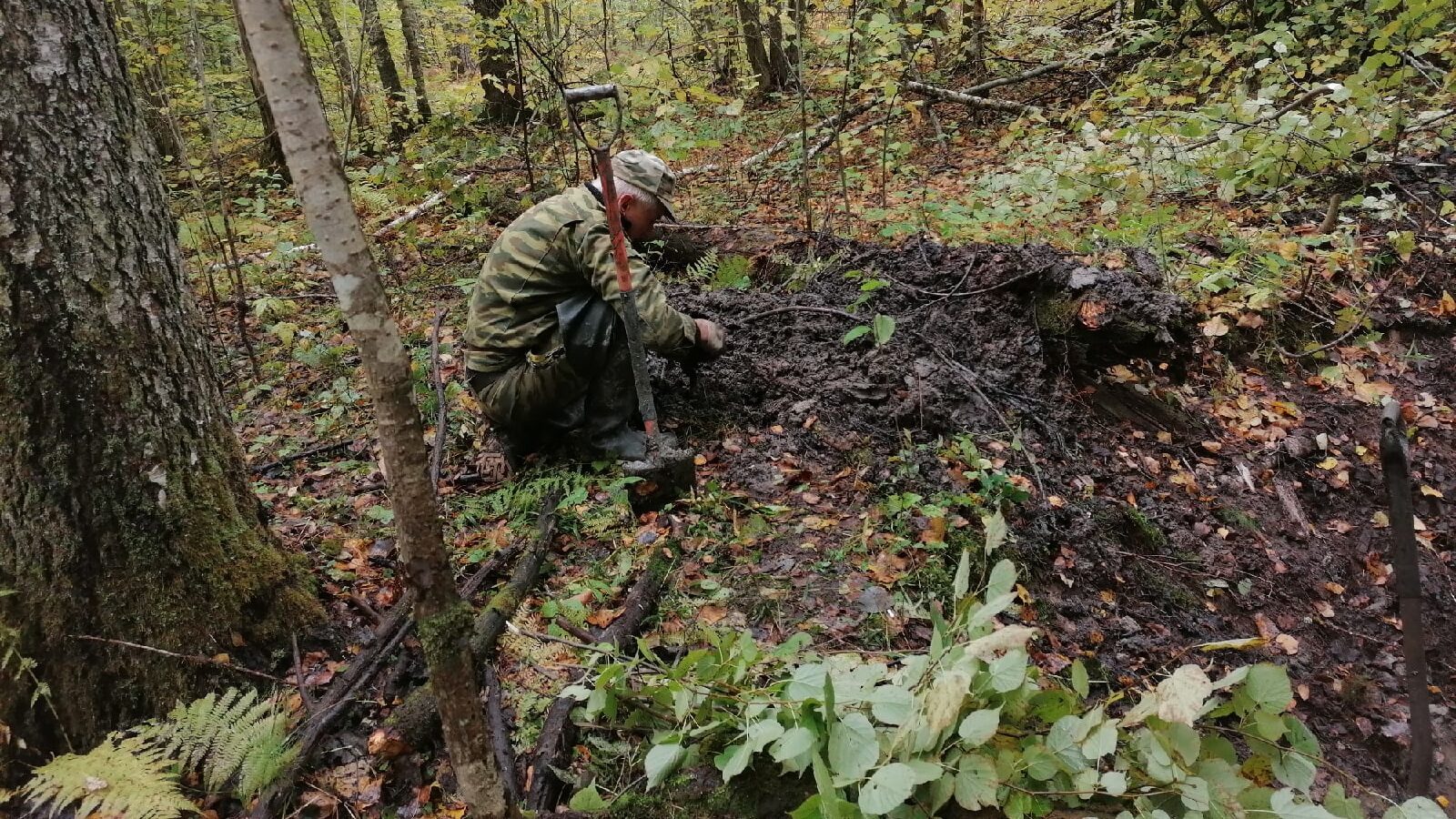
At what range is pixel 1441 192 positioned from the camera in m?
5.79

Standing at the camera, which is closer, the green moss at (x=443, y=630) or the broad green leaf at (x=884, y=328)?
the green moss at (x=443, y=630)

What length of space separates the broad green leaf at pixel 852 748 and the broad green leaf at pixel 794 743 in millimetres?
53

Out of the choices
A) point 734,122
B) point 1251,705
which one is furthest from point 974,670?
point 734,122

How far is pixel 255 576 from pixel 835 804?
2.17 metres

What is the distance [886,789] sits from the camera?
5.08 ft

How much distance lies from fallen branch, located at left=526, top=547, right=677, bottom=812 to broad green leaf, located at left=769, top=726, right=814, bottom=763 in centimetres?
83

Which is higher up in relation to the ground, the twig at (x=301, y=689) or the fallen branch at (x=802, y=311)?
the fallen branch at (x=802, y=311)

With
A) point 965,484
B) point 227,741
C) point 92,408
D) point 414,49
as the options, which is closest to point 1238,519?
point 965,484

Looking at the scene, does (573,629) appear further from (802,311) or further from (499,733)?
(802,311)

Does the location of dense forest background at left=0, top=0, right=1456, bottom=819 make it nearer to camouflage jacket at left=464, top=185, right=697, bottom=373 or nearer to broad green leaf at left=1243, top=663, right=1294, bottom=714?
broad green leaf at left=1243, top=663, right=1294, bottom=714

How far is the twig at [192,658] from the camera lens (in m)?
2.26

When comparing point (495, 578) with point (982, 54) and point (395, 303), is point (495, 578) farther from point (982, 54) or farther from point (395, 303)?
point (982, 54)

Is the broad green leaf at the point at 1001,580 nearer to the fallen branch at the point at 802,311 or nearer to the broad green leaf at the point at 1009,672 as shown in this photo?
the broad green leaf at the point at 1009,672

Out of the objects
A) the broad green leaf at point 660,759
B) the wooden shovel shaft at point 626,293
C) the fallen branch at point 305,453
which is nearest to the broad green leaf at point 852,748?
the broad green leaf at point 660,759
